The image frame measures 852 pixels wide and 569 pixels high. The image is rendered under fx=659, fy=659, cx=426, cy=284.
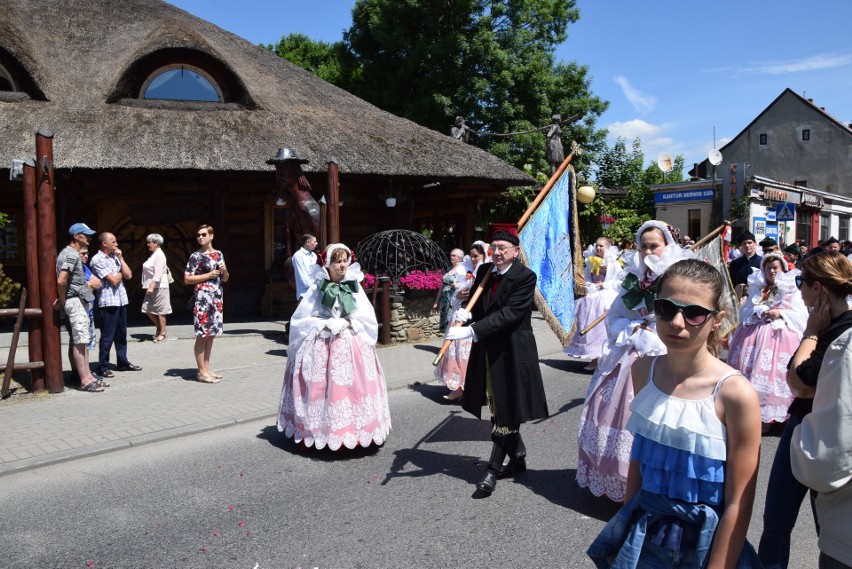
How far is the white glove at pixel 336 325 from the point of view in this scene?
18.2 ft

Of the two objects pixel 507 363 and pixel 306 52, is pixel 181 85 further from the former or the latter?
pixel 306 52

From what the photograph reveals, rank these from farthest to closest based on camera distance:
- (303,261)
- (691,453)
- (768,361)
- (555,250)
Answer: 1. (303,261)
2. (768,361)
3. (555,250)
4. (691,453)

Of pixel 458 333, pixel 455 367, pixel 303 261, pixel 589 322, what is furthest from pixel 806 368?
pixel 303 261

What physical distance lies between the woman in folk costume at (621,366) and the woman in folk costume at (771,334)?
244cm

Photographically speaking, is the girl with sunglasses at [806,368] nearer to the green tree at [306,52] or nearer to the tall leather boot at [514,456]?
the tall leather boot at [514,456]

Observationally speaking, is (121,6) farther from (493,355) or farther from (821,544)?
(821,544)

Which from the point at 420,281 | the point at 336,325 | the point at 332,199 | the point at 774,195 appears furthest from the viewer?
the point at 774,195

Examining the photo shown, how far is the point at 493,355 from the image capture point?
15.7 feet

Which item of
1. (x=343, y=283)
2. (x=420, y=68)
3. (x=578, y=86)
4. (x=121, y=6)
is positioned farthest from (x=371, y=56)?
(x=343, y=283)

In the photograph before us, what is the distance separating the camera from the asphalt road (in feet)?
12.4

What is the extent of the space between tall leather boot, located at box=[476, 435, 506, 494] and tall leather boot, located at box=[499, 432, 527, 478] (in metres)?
0.05

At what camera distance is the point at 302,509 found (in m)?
4.43

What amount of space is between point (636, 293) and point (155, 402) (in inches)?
209

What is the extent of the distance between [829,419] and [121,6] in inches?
789
